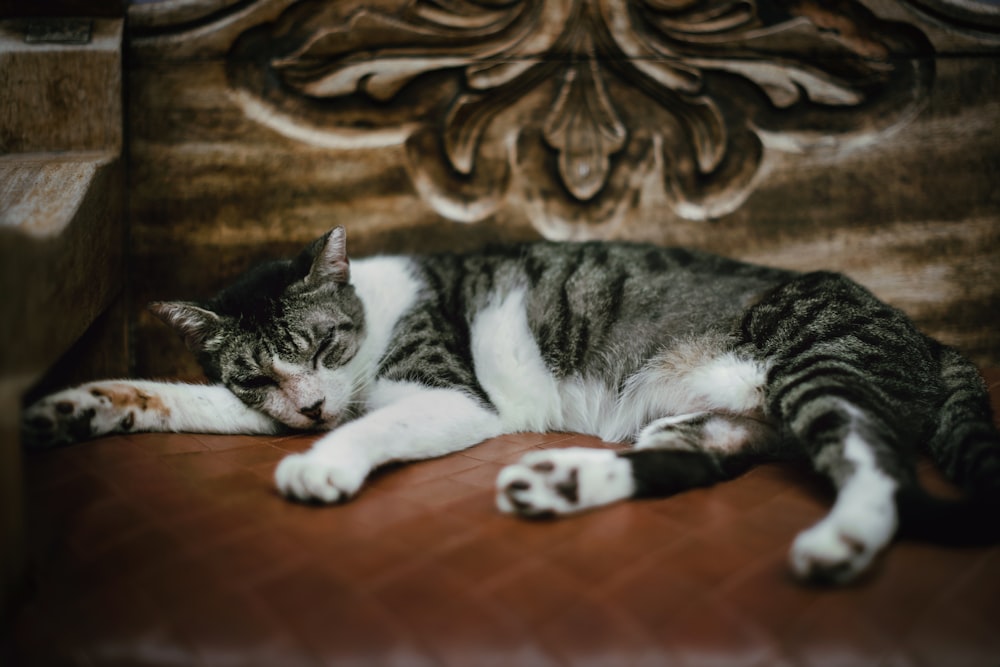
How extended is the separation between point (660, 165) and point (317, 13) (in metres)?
0.96

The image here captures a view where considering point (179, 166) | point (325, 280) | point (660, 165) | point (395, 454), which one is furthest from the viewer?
point (660, 165)

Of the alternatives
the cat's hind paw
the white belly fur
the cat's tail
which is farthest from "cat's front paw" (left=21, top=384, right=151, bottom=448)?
the cat's tail

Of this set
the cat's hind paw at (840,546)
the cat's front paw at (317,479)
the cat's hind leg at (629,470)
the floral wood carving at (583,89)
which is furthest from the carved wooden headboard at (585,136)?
the cat's hind paw at (840,546)

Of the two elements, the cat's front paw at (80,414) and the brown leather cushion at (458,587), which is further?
the cat's front paw at (80,414)

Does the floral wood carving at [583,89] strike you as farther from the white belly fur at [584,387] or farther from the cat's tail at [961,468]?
the cat's tail at [961,468]

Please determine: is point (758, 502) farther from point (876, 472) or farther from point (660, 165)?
point (660, 165)

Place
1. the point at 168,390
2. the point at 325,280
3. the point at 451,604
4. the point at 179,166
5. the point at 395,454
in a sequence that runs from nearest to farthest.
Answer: the point at 451,604
the point at 395,454
the point at 168,390
the point at 325,280
the point at 179,166

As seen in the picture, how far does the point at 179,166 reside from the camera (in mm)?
1410

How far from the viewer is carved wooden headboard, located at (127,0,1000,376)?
1.42m

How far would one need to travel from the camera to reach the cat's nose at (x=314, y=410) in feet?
3.84

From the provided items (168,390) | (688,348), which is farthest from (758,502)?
(168,390)

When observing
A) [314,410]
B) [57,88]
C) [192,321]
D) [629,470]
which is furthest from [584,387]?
[57,88]

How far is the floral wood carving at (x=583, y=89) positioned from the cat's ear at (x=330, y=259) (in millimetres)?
336

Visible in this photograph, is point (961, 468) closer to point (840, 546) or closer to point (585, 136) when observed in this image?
point (840, 546)
